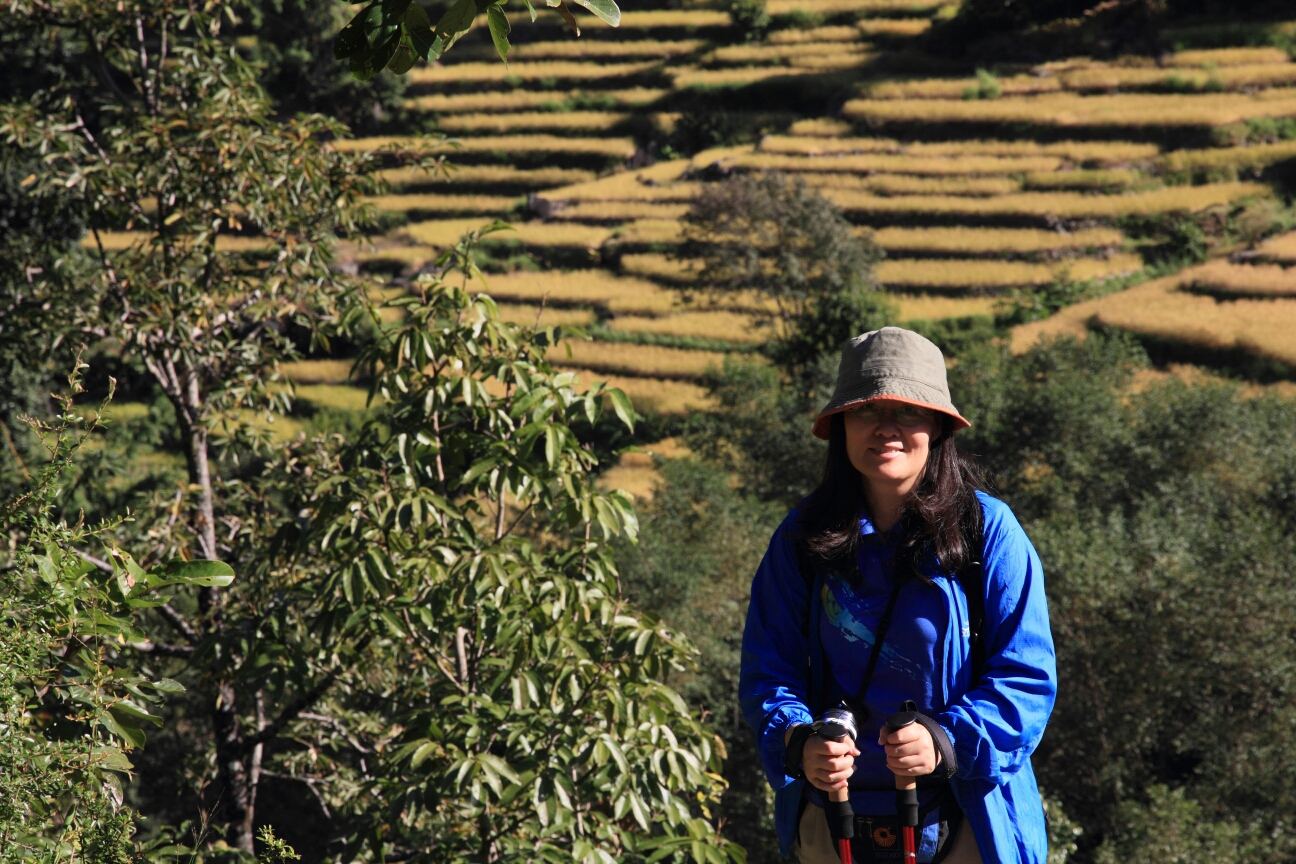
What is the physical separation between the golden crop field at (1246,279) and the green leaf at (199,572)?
30841mm

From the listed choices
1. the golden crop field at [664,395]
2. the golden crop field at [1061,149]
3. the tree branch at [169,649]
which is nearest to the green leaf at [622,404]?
the tree branch at [169,649]

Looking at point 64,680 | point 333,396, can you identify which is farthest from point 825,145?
point 64,680

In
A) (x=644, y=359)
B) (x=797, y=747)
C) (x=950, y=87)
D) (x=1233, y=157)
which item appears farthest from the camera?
(x=950, y=87)

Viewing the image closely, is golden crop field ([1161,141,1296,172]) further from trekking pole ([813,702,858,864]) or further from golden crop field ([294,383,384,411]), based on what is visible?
trekking pole ([813,702,858,864])

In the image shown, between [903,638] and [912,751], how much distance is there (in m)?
0.27

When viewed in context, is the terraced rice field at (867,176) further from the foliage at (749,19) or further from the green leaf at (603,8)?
the green leaf at (603,8)

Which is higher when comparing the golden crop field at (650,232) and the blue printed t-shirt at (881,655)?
the blue printed t-shirt at (881,655)

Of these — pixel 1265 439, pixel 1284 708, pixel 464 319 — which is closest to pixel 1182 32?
pixel 1265 439

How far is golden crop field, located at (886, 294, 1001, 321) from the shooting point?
101ft

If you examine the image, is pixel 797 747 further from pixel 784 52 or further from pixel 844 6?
pixel 844 6

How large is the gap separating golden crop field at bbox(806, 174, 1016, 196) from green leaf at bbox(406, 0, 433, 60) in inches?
1362

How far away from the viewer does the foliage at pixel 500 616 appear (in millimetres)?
3822

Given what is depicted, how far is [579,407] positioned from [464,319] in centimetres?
66

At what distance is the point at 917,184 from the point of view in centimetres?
3659
